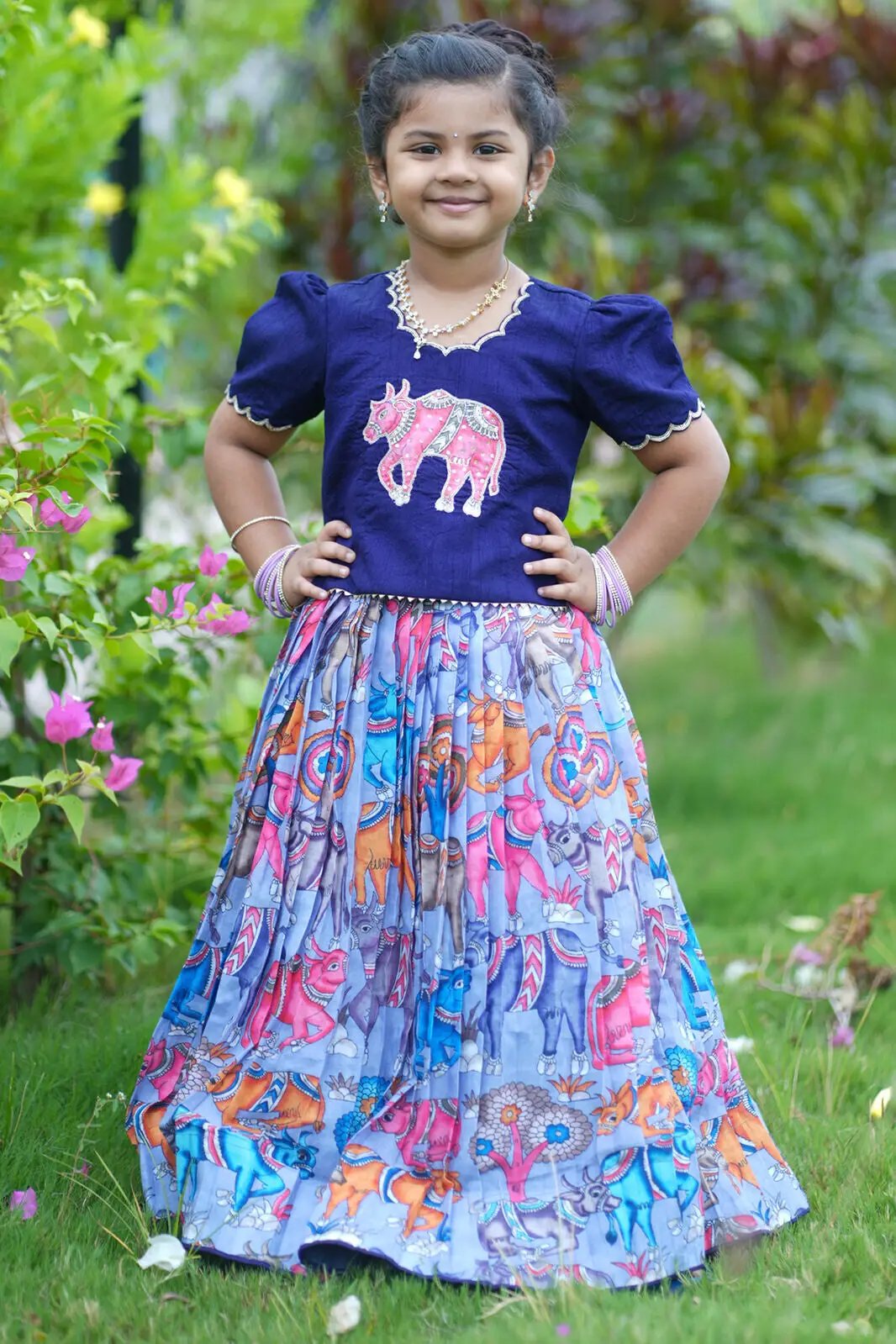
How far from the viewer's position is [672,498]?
2365 millimetres

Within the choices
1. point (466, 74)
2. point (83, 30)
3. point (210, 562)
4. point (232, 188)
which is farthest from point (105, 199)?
point (466, 74)

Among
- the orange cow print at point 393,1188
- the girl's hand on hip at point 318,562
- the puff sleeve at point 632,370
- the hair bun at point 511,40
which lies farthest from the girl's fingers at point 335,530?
the orange cow print at point 393,1188

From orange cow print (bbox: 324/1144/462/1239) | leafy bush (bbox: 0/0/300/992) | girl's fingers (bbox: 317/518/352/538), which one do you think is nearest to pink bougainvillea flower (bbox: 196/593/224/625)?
leafy bush (bbox: 0/0/300/992)

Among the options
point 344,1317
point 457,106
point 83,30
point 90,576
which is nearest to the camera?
point 344,1317

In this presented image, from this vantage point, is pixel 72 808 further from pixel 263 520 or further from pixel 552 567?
pixel 552 567

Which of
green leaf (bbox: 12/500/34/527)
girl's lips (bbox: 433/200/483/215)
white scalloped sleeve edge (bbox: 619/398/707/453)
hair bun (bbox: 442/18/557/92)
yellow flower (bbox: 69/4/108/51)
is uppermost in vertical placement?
yellow flower (bbox: 69/4/108/51)

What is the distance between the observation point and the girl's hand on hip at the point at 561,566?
2287mm

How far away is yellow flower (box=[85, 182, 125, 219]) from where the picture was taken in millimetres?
4078

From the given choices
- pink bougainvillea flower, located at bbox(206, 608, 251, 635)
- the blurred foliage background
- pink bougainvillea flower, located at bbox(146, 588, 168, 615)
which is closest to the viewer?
pink bougainvillea flower, located at bbox(146, 588, 168, 615)

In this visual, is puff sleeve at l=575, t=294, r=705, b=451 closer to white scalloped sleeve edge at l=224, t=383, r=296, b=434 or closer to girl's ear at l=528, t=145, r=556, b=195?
girl's ear at l=528, t=145, r=556, b=195

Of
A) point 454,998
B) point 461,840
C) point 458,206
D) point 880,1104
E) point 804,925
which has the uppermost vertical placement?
point 458,206

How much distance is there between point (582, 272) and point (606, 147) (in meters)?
1.30

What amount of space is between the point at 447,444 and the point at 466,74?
0.53 metres

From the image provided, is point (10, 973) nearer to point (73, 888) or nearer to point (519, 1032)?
point (73, 888)
